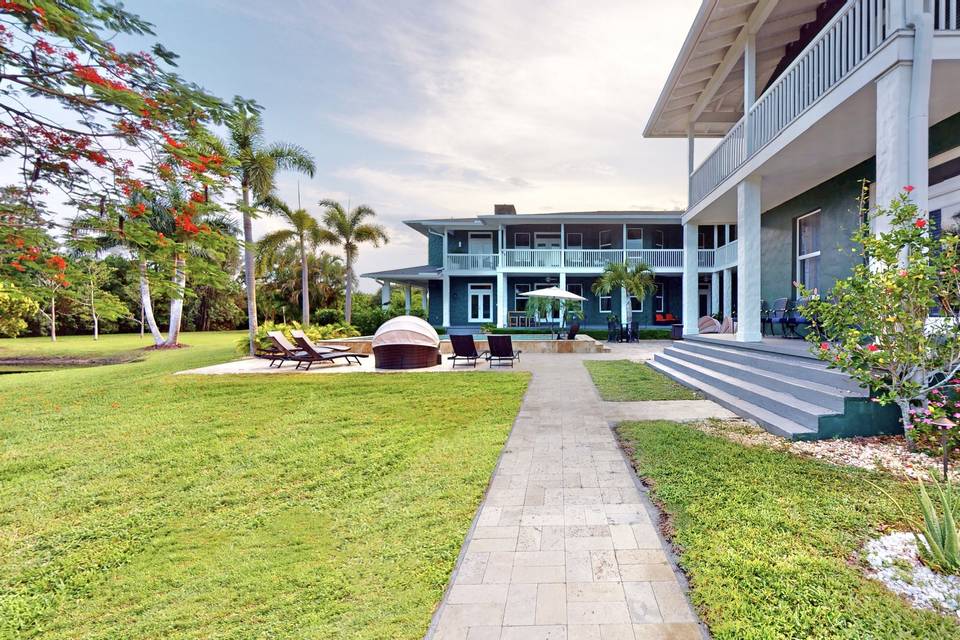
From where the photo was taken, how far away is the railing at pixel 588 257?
76.0 feet

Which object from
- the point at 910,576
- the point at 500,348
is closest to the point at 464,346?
the point at 500,348

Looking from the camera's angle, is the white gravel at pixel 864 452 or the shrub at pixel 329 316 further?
the shrub at pixel 329 316

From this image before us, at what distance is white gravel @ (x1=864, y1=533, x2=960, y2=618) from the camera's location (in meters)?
2.18

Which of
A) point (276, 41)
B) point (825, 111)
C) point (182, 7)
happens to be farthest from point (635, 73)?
point (182, 7)

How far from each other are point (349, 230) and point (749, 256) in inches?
821

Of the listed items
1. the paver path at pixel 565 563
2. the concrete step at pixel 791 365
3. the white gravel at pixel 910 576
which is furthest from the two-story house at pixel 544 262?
the white gravel at pixel 910 576

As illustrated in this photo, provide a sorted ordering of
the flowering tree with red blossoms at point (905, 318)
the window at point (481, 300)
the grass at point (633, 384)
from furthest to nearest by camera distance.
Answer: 1. the window at point (481, 300)
2. the grass at point (633, 384)
3. the flowering tree with red blossoms at point (905, 318)

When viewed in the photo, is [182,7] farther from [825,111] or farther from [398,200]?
[398,200]

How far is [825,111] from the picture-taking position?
18.5 feet

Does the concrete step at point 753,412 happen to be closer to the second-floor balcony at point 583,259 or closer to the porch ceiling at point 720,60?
the porch ceiling at point 720,60

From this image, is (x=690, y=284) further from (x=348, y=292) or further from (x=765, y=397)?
(x=348, y=292)

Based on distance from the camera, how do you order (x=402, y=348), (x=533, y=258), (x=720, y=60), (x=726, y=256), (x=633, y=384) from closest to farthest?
1. (x=633, y=384)
2. (x=720, y=60)
3. (x=402, y=348)
4. (x=726, y=256)
5. (x=533, y=258)

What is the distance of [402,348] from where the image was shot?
11.8m

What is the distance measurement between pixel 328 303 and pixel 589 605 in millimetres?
Result: 36561
